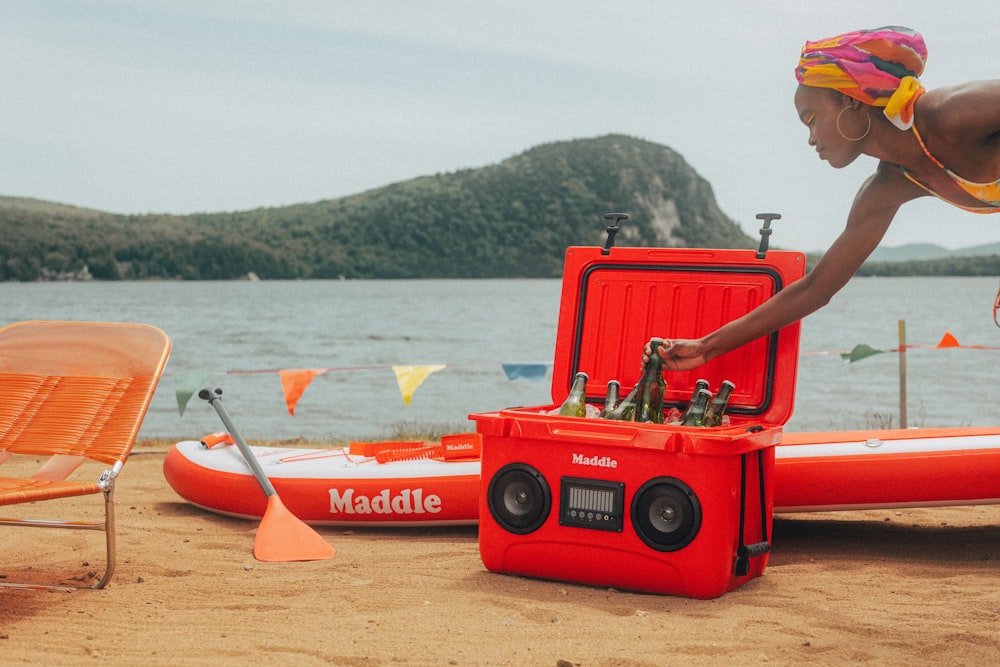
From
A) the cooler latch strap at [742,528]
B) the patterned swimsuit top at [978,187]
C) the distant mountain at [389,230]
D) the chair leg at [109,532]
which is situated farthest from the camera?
the distant mountain at [389,230]

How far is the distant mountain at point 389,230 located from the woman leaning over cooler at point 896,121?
222 feet

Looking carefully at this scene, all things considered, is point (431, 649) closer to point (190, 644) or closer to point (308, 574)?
point (190, 644)

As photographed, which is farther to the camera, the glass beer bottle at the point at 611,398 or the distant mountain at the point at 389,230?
the distant mountain at the point at 389,230

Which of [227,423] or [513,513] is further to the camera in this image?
[227,423]

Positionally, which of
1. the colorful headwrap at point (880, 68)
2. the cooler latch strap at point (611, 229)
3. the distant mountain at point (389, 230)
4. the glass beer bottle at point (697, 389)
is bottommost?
the glass beer bottle at point (697, 389)

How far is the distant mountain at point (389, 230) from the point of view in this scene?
71250 millimetres

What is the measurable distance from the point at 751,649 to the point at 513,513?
1130 mm

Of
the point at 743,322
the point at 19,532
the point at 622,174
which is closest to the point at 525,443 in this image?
the point at 743,322

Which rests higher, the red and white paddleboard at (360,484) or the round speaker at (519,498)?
the round speaker at (519,498)

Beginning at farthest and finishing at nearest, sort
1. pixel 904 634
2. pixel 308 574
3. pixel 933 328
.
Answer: pixel 933 328, pixel 308 574, pixel 904 634

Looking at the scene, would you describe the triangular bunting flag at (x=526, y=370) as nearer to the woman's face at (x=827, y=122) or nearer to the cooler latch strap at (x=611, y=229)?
the cooler latch strap at (x=611, y=229)

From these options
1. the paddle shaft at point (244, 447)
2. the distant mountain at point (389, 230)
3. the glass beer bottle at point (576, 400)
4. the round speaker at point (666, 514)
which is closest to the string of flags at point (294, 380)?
the paddle shaft at point (244, 447)

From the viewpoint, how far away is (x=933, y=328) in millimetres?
37312

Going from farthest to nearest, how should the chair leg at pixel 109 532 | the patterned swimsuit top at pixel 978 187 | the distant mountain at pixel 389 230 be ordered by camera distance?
the distant mountain at pixel 389 230 < the chair leg at pixel 109 532 < the patterned swimsuit top at pixel 978 187
